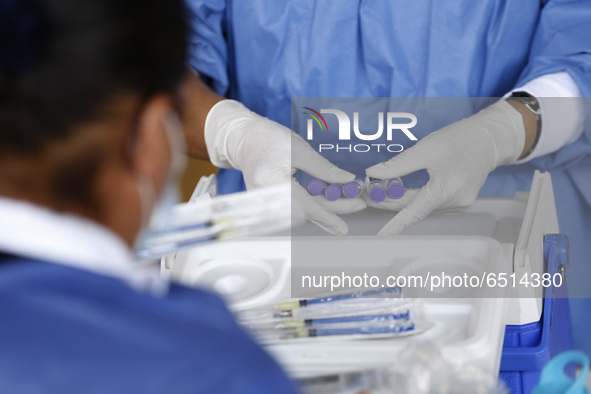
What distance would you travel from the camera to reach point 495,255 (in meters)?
1.02

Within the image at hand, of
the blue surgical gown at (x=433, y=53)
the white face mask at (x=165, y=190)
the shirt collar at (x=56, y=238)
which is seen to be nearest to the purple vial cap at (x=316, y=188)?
the blue surgical gown at (x=433, y=53)

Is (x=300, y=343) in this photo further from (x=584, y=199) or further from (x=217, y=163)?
(x=584, y=199)

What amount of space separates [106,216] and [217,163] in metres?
1.07

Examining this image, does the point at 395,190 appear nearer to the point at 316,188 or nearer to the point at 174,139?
the point at 316,188

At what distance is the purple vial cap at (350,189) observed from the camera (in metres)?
1.24

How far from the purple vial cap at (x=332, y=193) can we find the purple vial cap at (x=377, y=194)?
56 millimetres

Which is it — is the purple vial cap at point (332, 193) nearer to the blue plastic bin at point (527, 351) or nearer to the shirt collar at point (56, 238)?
the blue plastic bin at point (527, 351)

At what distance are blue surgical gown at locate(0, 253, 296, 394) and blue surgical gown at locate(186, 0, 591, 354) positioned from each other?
3.65ft

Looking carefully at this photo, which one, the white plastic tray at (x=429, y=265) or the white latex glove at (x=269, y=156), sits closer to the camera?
the white plastic tray at (x=429, y=265)

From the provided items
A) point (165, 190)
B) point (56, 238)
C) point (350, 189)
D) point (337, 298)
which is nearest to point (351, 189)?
point (350, 189)

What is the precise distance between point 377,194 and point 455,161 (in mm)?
188

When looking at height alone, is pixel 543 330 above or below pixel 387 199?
below

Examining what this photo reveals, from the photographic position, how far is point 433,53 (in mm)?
1500

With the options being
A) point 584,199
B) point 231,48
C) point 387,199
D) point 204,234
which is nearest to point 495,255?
point 387,199
